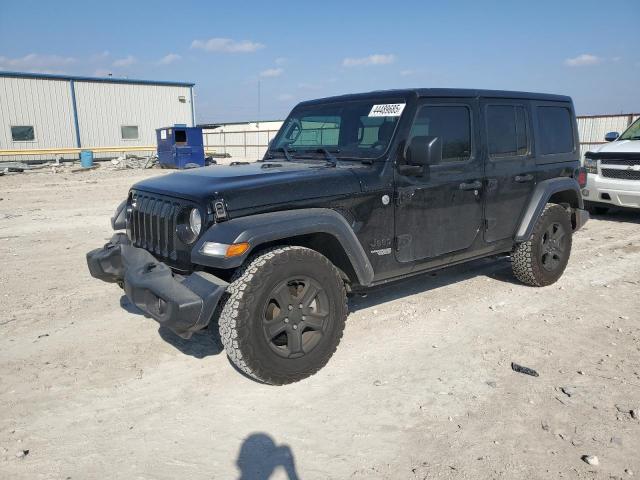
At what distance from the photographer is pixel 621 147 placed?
891cm

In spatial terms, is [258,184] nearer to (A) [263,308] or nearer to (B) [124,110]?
(A) [263,308]

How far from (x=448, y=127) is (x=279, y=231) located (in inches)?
79.7

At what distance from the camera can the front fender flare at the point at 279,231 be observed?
3047mm

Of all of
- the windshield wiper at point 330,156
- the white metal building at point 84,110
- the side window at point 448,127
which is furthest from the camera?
the white metal building at point 84,110

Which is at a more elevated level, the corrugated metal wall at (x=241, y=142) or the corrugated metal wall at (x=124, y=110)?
the corrugated metal wall at (x=124, y=110)

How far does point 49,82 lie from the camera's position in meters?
24.8

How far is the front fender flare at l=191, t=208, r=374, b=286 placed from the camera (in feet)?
10.00

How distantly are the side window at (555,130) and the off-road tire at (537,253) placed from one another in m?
0.63

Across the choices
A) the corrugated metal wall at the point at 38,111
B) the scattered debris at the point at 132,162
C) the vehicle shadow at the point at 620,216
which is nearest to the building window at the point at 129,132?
the scattered debris at the point at 132,162

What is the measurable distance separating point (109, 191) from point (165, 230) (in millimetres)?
12014

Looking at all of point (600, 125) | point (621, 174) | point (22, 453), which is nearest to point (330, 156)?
point (22, 453)

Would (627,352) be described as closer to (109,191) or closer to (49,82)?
(109,191)

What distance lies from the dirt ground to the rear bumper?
23.8 inches

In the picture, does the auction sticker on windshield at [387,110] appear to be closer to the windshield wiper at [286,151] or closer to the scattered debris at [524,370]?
the windshield wiper at [286,151]
